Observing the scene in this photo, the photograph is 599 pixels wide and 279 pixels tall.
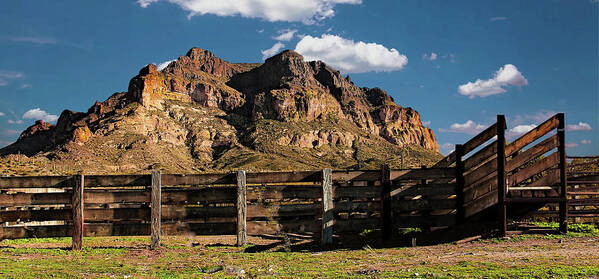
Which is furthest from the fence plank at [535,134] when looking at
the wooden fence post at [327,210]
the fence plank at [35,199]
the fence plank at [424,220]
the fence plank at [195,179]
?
the fence plank at [35,199]

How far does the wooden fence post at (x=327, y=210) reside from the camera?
32.1ft

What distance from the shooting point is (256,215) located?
388 inches

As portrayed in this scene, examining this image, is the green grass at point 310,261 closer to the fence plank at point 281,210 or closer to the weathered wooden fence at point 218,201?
the weathered wooden fence at point 218,201

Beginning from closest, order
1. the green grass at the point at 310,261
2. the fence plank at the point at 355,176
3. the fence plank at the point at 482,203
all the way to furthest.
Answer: the green grass at the point at 310,261 → the fence plank at the point at 482,203 → the fence plank at the point at 355,176

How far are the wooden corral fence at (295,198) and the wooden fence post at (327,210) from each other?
22 mm

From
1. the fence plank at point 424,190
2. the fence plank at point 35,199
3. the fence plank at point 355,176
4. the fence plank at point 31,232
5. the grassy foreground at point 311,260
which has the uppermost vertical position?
the fence plank at point 355,176

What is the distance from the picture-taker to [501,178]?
952 cm

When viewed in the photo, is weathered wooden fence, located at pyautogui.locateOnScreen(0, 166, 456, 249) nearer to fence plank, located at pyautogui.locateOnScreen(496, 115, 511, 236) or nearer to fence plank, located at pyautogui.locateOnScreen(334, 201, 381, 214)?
fence plank, located at pyautogui.locateOnScreen(334, 201, 381, 214)

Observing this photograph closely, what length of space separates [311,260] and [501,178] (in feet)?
15.0

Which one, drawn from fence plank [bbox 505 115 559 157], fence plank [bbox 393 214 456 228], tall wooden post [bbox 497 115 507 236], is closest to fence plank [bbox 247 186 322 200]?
fence plank [bbox 393 214 456 228]

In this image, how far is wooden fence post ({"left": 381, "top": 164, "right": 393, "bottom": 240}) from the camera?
9.92 metres

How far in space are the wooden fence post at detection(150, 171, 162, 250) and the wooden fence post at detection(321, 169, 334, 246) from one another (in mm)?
3537

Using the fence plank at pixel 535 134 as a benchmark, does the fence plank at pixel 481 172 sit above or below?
below

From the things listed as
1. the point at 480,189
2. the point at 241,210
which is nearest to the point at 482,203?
the point at 480,189
